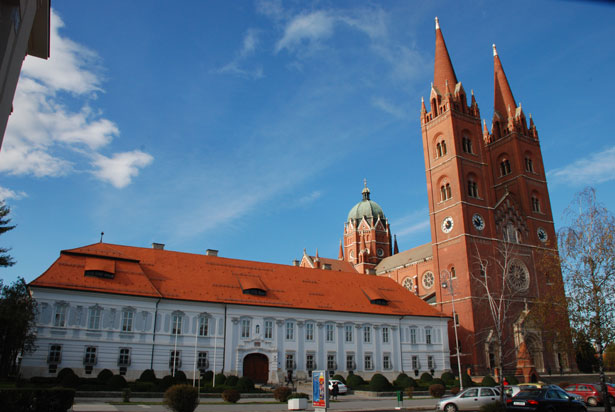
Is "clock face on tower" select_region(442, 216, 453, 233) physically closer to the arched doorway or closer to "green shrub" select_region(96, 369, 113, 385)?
the arched doorway

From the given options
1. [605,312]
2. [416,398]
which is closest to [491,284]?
[416,398]

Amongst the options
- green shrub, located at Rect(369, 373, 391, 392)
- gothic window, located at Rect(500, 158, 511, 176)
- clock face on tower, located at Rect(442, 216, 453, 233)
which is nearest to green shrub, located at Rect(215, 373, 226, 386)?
green shrub, located at Rect(369, 373, 391, 392)

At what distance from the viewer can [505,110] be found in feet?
248

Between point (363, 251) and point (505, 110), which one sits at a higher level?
point (505, 110)

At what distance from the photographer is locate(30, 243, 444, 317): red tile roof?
3959 centimetres

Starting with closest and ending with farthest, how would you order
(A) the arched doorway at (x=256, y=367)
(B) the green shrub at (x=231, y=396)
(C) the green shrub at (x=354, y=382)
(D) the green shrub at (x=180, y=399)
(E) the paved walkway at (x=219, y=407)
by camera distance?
1. (D) the green shrub at (x=180, y=399)
2. (E) the paved walkway at (x=219, y=407)
3. (B) the green shrub at (x=231, y=396)
4. (C) the green shrub at (x=354, y=382)
5. (A) the arched doorway at (x=256, y=367)

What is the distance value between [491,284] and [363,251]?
45.2m

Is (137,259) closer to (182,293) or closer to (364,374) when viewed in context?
(182,293)

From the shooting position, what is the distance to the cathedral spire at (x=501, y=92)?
249 ft

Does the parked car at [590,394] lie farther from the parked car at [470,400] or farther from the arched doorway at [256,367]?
the arched doorway at [256,367]

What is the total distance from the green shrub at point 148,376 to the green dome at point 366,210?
3014 inches

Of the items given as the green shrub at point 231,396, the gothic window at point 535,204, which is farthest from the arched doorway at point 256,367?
the gothic window at point 535,204

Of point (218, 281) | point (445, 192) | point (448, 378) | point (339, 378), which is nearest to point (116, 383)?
point (218, 281)

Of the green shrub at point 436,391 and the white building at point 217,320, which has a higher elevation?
the white building at point 217,320
